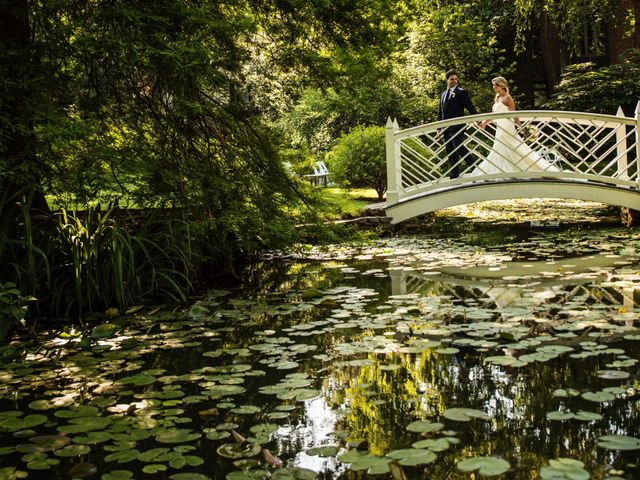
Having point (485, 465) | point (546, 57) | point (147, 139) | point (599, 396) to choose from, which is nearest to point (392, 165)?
point (147, 139)

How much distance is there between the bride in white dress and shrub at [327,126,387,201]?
3.72 m

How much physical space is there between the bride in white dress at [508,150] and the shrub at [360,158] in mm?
3724

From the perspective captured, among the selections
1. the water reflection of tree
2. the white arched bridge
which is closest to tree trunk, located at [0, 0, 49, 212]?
the water reflection of tree

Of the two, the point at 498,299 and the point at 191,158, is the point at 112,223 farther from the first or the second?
the point at 498,299

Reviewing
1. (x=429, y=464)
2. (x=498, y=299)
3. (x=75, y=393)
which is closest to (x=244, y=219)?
(x=498, y=299)

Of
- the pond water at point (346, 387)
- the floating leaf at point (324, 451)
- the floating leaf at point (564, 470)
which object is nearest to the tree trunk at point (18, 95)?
the pond water at point (346, 387)

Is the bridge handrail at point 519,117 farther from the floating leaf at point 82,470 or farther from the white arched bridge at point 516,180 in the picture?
the floating leaf at point 82,470

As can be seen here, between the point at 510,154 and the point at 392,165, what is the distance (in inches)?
81.6

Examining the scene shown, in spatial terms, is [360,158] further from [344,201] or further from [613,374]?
[613,374]

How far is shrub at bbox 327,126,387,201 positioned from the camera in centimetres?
1533

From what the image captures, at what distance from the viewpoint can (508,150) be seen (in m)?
11.8

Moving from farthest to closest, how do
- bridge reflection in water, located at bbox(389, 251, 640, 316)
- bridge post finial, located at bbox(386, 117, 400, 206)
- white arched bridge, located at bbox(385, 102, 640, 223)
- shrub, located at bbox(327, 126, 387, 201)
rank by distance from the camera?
shrub, located at bbox(327, 126, 387, 201)
bridge post finial, located at bbox(386, 117, 400, 206)
white arched bridge, located at bbox(385, 102, 640, 223)
bridge reflection in water, located at bbox(389, 251, 640, 316)

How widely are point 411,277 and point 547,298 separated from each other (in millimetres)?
1841

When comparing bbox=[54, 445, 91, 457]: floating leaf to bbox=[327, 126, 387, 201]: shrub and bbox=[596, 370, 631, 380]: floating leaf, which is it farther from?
→ bbox=[327, 126, 387, 201]: shrub
